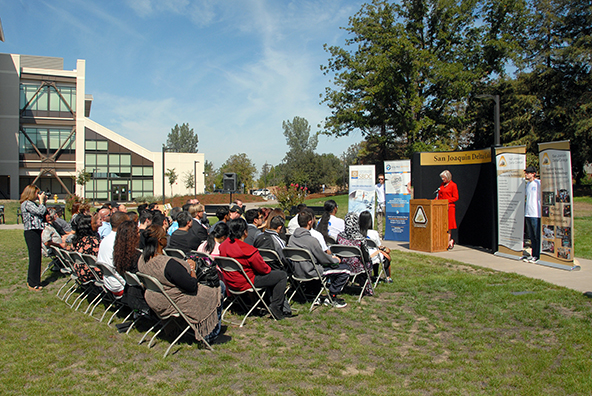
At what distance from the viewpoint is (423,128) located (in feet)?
95.6

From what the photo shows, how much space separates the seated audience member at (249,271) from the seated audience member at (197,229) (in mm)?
1248

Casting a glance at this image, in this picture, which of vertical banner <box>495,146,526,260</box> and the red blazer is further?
the red blazer

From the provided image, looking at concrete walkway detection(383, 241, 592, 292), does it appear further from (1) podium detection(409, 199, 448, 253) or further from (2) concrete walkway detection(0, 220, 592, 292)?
(1) podium detection(409, 199, 448, 253)

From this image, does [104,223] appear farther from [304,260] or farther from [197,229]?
[304,260]

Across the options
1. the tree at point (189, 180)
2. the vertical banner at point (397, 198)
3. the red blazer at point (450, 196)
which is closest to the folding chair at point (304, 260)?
the red blazer at point (450, 196)

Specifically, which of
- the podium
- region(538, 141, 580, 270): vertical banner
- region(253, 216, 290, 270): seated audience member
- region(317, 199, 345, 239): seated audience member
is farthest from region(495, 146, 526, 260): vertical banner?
region(253, 216, 290, 270): seated audience member

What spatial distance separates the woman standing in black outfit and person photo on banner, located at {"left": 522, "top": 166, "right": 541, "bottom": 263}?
8.44m

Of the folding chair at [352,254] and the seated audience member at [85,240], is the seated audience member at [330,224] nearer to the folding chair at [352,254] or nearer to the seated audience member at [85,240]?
the folding chair at [352,254]

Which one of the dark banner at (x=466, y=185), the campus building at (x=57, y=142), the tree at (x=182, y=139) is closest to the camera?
the dark banner at (x=466, y=185)

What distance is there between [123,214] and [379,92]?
2498 cm

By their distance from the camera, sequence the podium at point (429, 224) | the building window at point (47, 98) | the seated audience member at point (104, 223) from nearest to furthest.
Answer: the seated audience member at point (104, 223) < the podium at point (429, 224) < the building window at point (47, 98)

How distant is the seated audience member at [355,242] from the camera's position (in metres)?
5.47

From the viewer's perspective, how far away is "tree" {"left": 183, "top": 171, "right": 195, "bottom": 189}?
53.1 metres

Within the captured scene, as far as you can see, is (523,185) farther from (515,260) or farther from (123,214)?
(123,214)
